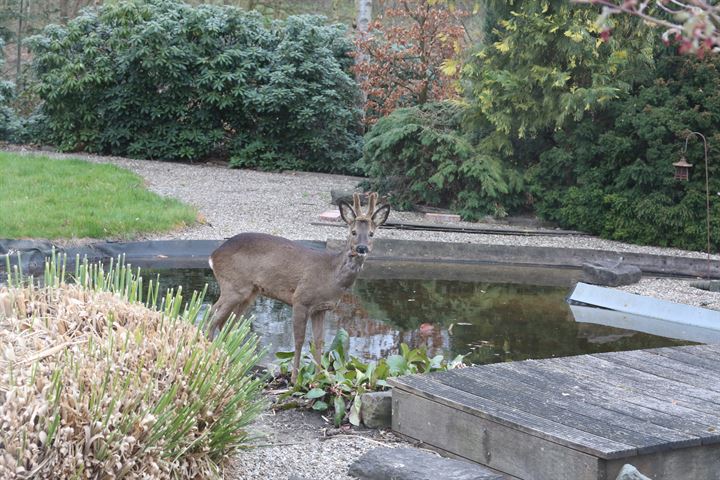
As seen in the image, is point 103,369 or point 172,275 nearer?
point 103,369

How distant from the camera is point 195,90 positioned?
20.1 metres

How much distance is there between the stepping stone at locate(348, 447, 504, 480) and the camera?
14.0 ft

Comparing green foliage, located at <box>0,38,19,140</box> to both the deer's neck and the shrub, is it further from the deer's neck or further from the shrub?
the deer's neck

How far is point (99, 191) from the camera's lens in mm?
14727

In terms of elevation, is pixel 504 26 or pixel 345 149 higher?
pixel 504 26

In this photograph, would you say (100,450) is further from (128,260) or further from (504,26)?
(504,26)

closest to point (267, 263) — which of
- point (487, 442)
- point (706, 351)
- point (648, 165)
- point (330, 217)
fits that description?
point (487, 442)

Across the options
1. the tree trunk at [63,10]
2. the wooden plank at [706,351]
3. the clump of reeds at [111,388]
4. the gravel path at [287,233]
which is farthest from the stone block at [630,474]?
the tree trunk at [63,10]

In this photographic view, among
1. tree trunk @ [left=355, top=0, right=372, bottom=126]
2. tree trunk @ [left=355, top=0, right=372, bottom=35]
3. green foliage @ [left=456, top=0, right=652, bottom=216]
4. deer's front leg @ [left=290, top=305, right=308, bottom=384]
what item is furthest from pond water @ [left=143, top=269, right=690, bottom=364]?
tree trunk @ [left=355, top=0, right=372, bottom=35]

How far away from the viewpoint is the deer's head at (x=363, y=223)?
6531 mm

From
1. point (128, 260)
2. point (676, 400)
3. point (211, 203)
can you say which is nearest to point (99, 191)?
point (211, 203)

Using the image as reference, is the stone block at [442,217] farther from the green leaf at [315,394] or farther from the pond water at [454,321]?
the green leaf at [315,394]

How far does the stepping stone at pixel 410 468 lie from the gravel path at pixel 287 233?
Answer: 0.18 meters

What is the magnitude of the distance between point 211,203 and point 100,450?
1216 centimetres
